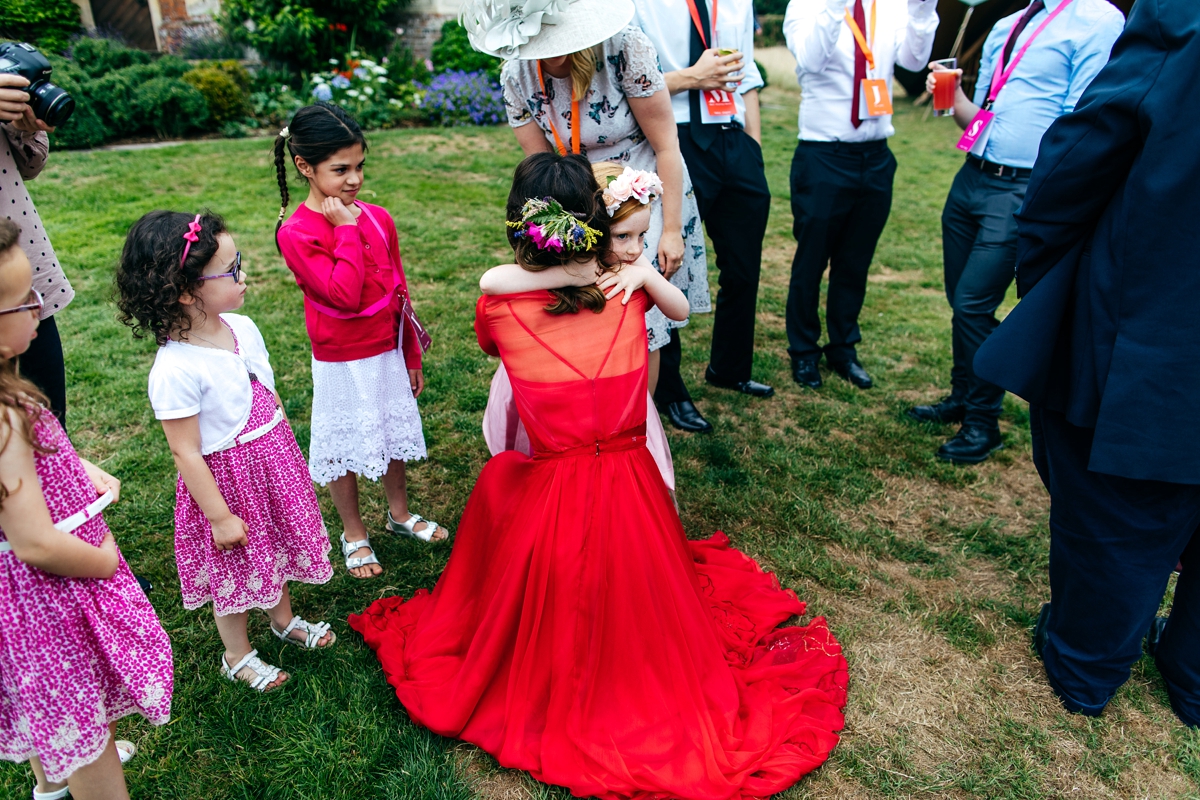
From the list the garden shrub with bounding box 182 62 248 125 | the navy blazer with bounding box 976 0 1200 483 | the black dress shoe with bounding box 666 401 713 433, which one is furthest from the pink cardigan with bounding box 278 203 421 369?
the garden shrub with bounding box 182 62 248 125

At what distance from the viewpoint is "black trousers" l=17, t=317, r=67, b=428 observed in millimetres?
→ 2615

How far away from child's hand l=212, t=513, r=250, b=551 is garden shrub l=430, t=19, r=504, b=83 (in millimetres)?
11581

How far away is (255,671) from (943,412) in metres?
3.59

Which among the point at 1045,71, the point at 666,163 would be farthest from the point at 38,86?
the point at 1045,71

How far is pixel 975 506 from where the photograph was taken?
12.1 ft

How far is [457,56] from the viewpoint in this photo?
504 inches

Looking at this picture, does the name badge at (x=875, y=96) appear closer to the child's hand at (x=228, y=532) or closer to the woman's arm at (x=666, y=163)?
the woman's arm at (x=666, y=163)

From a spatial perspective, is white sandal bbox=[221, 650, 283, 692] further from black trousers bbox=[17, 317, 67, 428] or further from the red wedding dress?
black trousers bbox=[17, 317, 67, 428]

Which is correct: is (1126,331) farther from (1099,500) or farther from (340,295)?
(340,295)

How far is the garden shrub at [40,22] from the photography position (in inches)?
440

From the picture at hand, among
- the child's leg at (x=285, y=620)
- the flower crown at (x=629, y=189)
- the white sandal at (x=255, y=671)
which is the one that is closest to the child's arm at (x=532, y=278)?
the flower crown at (x=629, y=189)

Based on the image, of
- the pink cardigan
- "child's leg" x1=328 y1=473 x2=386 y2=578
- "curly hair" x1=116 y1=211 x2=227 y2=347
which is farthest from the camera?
"child's leg" x1=328 y1=473 x2=386 y2=578

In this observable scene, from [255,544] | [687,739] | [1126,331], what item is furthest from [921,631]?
[255,544]

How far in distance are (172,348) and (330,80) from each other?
1077 cm
